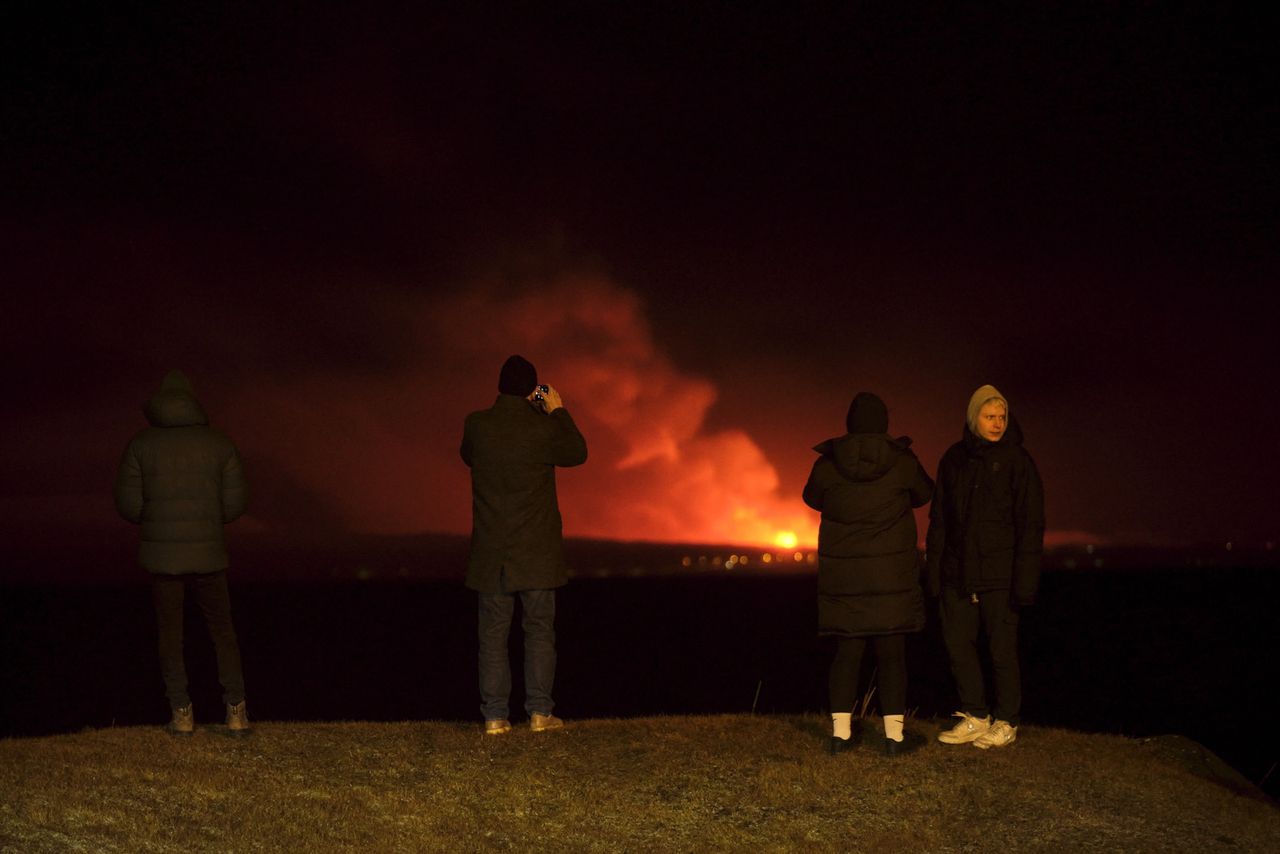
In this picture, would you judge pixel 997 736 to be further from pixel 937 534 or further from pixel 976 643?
pixel 937 534

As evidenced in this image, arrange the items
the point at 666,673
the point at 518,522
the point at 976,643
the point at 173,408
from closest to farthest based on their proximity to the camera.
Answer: the point at 173,408
the point at 976,643
the point at 518,522
the point at 666,673

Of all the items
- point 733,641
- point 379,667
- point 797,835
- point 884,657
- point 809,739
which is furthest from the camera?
point 733,641

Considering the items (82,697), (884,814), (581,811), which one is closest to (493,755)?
(581,811)

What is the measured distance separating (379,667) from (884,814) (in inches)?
4928

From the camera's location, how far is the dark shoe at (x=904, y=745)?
8797 mm

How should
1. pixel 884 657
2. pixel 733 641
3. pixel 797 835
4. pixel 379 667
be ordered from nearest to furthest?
pixel 797 835 → pixel 884 657 → pixel 379 667 → pixel 733 641

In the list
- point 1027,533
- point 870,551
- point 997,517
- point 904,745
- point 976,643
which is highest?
point 997,517

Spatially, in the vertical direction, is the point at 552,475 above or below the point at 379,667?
above

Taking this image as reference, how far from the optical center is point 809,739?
30.8 feet

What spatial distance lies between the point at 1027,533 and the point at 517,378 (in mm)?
3956

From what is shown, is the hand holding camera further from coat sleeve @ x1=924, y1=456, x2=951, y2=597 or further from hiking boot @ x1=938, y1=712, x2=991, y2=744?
hiking boot @ x1=938, y1=712, x2=991, y2=744

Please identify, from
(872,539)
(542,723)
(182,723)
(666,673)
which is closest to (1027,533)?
(872,539)

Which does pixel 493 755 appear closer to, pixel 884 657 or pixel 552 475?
pixel 552 475

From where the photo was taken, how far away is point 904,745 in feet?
29.7
